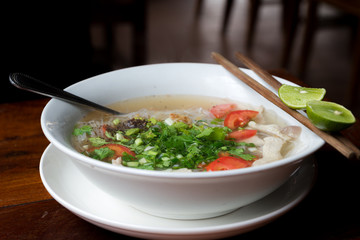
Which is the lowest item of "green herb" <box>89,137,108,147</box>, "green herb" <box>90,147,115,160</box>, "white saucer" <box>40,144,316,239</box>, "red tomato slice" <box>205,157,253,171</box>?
"white saucer" <box>40,144,316,239</box>

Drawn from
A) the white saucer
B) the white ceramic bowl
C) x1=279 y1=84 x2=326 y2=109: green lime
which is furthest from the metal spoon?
x1=279 y1=84 x2=326 y2=109: green lime

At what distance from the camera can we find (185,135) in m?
1.00

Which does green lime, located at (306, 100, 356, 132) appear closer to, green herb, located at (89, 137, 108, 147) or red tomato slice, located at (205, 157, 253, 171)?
red tomato slice, located at (205, 157, 253, 171)

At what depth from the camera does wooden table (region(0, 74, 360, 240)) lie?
0.87 meters

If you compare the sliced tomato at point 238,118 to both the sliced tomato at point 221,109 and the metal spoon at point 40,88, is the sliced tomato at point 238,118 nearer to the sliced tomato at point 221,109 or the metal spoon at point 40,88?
the sliced tomato at point 221,109

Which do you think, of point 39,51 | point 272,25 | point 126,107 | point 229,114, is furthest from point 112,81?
point 272,25

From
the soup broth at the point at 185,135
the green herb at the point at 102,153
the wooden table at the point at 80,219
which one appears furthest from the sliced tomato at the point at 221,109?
the green herb at the point at 102,153

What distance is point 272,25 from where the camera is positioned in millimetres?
5383

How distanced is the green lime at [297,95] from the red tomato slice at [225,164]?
0.20 m

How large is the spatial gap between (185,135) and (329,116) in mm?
313

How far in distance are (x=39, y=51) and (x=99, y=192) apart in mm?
1875

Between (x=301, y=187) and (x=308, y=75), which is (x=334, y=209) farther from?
(x=308, y=75)

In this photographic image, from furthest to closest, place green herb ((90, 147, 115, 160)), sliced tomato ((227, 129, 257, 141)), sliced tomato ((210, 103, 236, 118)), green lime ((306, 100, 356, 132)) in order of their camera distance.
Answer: sliced tomato ((210, 103, 236, 118)) → sliced tomato ((227, 129, 257, 141)) → green herb ((90, 147, 115, 160)) → green lime ((306, 100, 356, 132))

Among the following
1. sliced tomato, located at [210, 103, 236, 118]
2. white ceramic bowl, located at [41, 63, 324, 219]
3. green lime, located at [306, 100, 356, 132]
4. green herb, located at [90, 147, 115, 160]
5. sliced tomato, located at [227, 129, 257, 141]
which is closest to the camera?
white ceramic bowl, located at [41, 63, 324, 219]
